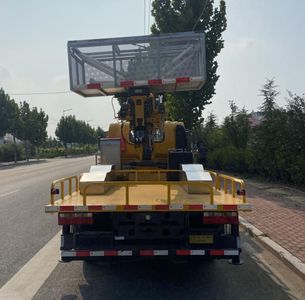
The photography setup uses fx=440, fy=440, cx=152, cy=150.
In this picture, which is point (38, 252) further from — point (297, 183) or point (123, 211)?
point (297, 183)

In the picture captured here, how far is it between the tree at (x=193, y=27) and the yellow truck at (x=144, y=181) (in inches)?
594

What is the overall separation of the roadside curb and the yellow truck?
105 cm

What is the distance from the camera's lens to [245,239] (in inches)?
312

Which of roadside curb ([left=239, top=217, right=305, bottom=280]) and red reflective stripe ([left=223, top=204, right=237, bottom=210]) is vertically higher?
red reflective stripe ([left=223, top=204, right=237, bottom=210])

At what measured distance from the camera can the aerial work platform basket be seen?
764 cm

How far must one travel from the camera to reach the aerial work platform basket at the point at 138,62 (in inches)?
301

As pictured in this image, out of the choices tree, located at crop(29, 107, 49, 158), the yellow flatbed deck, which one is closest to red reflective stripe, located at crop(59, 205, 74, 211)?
the yellow flatbed deck

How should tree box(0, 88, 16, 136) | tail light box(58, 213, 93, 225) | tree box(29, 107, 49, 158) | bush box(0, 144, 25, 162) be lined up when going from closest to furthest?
tail light box(58, 213, 93, 225) → tree box(0, 88, 16, 136) → bush box(0, 144, 25, 162) → tree box(29, 107, 49, 158)

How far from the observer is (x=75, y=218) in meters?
5.19

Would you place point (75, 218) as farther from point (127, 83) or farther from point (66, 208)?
point (127, 83)

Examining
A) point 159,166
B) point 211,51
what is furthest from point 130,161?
point 211,51

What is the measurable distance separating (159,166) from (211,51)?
16566mm

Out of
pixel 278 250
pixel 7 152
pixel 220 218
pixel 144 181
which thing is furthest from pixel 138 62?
pixel 7 152

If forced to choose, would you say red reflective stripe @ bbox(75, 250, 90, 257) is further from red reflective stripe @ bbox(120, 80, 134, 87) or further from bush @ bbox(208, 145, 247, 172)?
bush @ bbox(208, 145, 247, 172)
